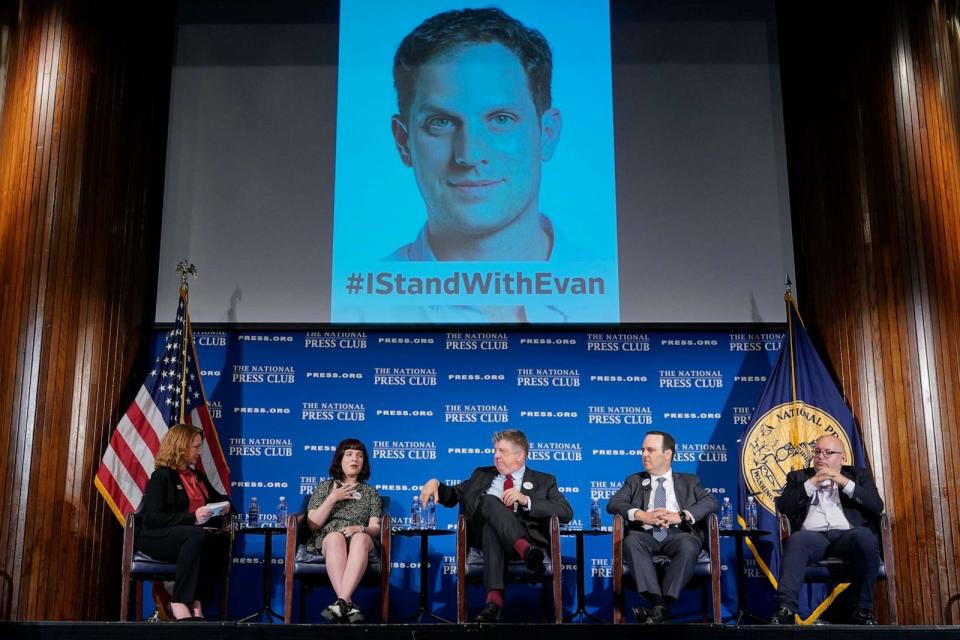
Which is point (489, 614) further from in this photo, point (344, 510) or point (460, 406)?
point (460, 406)

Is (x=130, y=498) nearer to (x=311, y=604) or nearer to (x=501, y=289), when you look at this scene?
(x=311, y=604)

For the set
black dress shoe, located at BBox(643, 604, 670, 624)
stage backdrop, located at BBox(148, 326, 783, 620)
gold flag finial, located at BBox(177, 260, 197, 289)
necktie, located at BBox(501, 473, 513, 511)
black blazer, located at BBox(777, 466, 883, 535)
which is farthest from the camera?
gold flag finial, located at BBox(177, 260, 197, 289)

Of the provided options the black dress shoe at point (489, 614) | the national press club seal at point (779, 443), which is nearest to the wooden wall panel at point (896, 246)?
the national press club seal at point (779, 443)

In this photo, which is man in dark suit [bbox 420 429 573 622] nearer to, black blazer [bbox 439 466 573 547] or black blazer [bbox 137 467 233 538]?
black blazer [bbox 439 466 573 547]

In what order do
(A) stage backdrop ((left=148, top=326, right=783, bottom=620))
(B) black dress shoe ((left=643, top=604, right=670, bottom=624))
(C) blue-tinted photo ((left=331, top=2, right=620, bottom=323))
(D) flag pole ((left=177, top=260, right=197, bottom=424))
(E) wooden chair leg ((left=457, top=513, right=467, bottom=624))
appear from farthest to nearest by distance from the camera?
(C) blue-tinted photo ((left=331, top=2, right=620, bottom=323)), (A) stage backdrop ((left=148, top=326, right=783, bottom=620)), (D) flag pole ((left=177, top=260, right=197, bottom=424)), (E) wooden chair leg ((left=457, top=513, right=467, bottom=624)), (B) black dress shoe ((left=643, top=604, right=670, bottom=624))

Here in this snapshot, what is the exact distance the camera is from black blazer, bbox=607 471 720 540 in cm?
532

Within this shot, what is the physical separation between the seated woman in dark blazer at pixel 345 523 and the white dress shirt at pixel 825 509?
2305mm

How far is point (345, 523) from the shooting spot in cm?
550

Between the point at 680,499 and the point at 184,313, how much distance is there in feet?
10.5

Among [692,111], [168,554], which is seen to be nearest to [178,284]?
[168,554]

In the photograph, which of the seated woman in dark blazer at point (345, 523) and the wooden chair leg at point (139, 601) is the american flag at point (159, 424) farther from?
the seated woman in dark blazer at point (345, 523)

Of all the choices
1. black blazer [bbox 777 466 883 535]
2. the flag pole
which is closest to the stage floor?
black blazer [bbox 777 466 883 535]

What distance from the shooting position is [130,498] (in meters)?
5.86

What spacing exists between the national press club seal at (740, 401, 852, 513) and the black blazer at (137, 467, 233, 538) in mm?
3101
